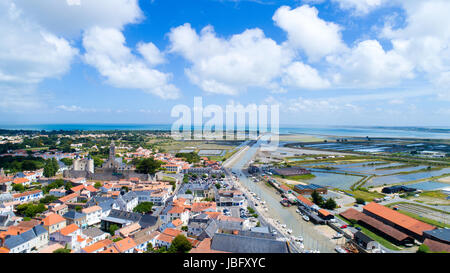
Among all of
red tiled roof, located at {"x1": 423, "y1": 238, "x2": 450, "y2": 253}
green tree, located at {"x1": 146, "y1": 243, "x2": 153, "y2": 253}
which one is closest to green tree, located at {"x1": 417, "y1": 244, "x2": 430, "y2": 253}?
red tiled roof, located at {"x1": 423, "y1": 238, "x2": 450, "y2": 253}

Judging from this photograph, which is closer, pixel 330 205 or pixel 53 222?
pixel 53 222

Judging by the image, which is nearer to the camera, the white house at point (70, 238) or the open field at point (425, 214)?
the white house at point (70, 238)

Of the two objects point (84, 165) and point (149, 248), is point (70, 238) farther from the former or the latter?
point (84, 165)

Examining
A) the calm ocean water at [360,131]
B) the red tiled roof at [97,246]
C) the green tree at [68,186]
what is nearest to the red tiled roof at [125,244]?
the red tiled roof at [97,246]

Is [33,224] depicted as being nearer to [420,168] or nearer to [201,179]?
[201,179]

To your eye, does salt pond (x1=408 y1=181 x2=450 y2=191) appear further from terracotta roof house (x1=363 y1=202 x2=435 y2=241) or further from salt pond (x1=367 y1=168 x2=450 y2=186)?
terracotta roof house (x1=363 y1=202 x2=435 y2=241)

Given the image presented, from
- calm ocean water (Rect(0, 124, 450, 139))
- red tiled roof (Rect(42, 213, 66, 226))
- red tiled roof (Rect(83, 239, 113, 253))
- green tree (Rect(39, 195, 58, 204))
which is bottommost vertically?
red tiled roof (Rect(83, 239, 113, 253))

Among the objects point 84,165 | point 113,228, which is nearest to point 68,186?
point 84,165

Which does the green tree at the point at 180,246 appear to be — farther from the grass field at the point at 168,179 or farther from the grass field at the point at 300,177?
the grass field at the point at 300,177
